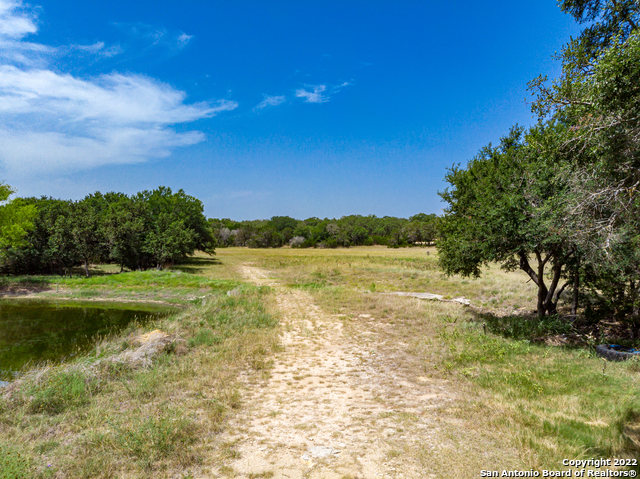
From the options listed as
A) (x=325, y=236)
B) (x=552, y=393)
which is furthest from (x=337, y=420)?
(x=325, y=236)

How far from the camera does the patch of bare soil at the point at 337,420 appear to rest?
18.1 ft

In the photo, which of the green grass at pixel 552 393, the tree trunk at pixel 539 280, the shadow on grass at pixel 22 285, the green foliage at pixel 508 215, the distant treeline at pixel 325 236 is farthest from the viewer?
the distant treeline at pixel 325 236

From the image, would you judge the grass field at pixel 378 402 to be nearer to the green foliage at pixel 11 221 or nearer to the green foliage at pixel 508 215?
the green foliage at pixel 508 215

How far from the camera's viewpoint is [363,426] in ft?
22.6

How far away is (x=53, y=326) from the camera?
21250 millimetres

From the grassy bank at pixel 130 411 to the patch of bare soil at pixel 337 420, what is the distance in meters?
0.68

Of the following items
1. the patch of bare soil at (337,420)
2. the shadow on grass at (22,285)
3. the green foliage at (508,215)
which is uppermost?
the green foliage at (508,215)

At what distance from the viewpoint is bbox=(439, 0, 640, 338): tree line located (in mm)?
5348

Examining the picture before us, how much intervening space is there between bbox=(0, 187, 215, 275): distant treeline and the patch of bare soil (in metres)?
39.5

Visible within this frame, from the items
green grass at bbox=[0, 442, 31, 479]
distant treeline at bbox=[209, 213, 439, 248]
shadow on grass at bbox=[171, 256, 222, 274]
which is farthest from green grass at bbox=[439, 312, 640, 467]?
distant treeline at bbox=[209, 213, 439, 248]

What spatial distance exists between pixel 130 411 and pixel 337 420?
4472 mm

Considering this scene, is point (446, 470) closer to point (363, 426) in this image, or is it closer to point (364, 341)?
point (363, 426)

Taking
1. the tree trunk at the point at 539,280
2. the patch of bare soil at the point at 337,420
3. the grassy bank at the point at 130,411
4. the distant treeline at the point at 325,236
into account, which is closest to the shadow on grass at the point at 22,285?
the grassy bank at the point at 130,411

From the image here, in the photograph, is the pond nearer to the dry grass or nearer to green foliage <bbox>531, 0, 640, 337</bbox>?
the dry grass
